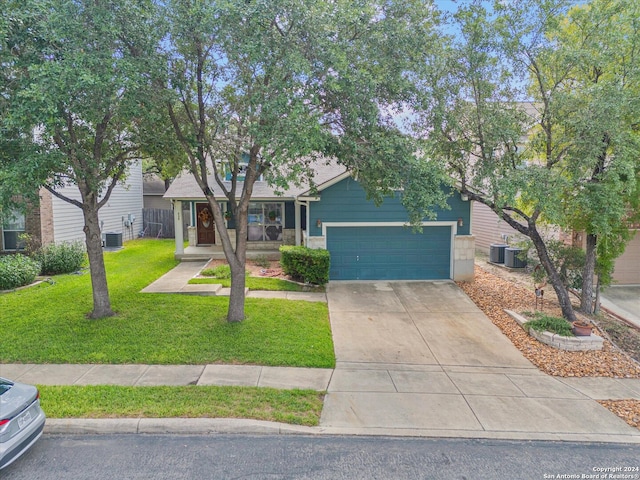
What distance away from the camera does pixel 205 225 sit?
1912 cm

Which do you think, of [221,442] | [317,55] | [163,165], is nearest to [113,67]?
[317,55]

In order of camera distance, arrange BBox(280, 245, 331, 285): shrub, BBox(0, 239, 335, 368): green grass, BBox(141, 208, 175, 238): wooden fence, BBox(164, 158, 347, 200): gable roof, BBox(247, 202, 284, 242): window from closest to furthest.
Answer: BBox(0, 239, 335, 368): green grass, BBox(280, 245, 331, 285): shrub, BBox(164, 158, 347, 200): gable roof, BBox(247, 202, 284, 242): window, BBox(141, 208, 175, 238): wooden fence

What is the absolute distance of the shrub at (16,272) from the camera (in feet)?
38.1

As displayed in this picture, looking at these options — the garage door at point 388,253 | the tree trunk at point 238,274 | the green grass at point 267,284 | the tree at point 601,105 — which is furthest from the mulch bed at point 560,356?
the tree trunk at point 238,274

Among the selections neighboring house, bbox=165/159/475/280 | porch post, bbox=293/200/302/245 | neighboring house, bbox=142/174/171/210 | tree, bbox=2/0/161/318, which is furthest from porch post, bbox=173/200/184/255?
neighboring house, bbox=142/174/171/210

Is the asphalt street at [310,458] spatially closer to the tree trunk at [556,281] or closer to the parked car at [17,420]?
the parked car at [17,420]

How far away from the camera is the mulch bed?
6.68m

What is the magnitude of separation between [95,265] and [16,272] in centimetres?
449

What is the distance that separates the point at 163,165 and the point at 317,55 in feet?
18.3

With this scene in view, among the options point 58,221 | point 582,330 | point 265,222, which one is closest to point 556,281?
point 582,330

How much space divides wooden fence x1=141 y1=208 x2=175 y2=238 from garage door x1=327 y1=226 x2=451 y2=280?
46.4 feet

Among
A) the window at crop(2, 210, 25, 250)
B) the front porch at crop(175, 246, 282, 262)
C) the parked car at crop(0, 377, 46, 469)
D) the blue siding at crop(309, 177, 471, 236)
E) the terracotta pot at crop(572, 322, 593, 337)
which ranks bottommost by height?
the terracotta pot at crop(572, 322, 593, 337)

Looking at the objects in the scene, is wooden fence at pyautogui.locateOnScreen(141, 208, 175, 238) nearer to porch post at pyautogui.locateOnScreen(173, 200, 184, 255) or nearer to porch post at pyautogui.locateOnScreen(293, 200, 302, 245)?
porch post at pyautogui.locateOnScreen(173, 200, 184, 255)

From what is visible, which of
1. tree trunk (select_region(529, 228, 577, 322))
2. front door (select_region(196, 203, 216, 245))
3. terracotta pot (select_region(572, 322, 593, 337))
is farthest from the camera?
front door (select_region(196, 203, 216, 245))
